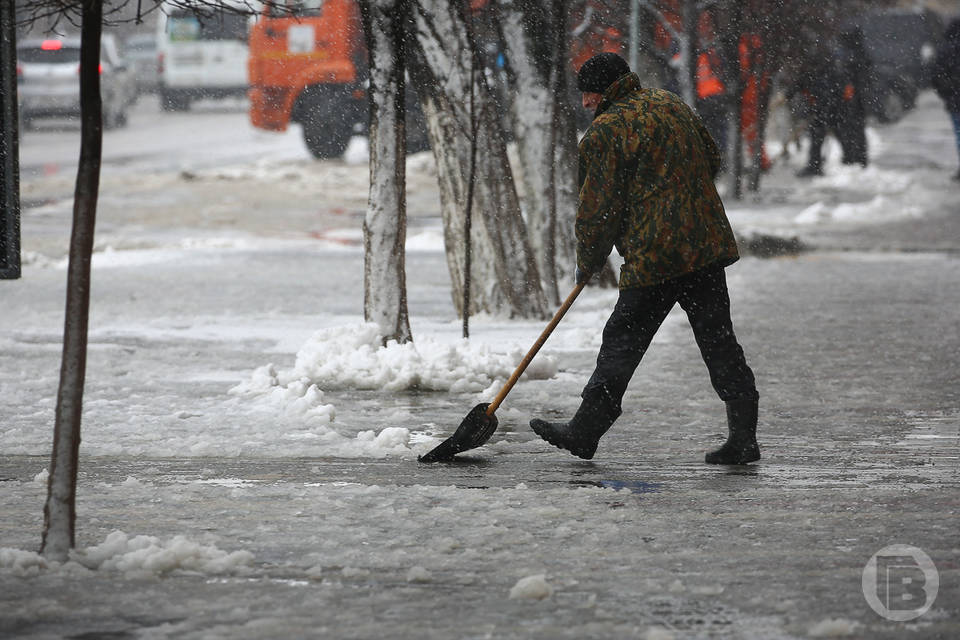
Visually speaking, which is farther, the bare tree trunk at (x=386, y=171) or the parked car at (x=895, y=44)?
the parked car at (x=895, y=44)

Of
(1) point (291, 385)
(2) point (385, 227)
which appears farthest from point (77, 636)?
(2) point (385, 227)

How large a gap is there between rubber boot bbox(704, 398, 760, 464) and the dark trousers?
38 millimetres

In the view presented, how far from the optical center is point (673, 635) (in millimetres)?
3941

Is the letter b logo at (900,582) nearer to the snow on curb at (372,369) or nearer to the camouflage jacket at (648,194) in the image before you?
the camouflage jacket at (648,194)

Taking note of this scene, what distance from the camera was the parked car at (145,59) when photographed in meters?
42.7

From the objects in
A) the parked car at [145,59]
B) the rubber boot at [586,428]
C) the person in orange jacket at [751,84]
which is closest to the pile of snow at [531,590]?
the rubber boot at [586,428]

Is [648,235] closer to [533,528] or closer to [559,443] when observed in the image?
[559,443]

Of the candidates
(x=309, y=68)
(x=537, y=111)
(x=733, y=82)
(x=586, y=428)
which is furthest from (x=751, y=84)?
(x=586, y=428)

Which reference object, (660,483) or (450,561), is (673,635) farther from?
(660,483)

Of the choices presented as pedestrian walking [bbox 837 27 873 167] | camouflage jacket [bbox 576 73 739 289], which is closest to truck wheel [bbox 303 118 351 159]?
pedestrian walking [bbox 837 27 873 167]

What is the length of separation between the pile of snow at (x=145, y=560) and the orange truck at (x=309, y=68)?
60.0 feet

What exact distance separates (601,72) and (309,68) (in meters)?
17.6

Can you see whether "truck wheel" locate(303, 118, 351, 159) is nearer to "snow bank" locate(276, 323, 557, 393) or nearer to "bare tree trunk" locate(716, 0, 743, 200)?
"bare tree trunk" locate(716, 0, 743, 200)

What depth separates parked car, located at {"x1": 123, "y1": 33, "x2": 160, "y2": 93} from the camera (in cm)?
4272
